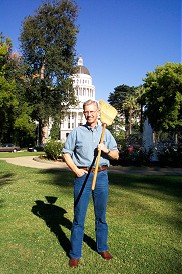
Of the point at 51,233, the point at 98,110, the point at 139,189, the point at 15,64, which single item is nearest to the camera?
the point at 98,110

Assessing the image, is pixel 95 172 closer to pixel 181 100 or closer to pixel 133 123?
pixel 181 100

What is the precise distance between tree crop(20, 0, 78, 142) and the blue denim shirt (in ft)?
106

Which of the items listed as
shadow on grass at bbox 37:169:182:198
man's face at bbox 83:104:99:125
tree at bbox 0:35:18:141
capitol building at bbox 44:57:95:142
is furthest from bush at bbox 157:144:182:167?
capitol building at bbox 44:57:95:142

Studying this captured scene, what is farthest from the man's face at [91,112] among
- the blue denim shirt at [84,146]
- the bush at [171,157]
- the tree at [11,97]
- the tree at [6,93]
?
the tree at [11,97]

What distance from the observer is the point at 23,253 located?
4035 mm

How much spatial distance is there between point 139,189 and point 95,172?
5.69m

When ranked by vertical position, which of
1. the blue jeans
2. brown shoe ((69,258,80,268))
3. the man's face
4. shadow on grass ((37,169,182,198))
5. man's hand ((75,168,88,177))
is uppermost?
the man's face

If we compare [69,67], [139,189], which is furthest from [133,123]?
[139,189]

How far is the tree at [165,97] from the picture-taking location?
31641 mm

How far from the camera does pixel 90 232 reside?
493 cm

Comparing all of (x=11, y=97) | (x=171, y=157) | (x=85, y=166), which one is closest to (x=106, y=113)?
(x=85, y=166)

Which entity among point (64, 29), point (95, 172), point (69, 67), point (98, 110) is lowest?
point (95, 172)

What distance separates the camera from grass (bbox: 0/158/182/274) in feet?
12.1

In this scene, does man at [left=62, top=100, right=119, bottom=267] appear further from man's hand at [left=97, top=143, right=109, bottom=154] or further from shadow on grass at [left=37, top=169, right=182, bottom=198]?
shadow on grass at [left=37, top=169, right=182, bottom=198]
